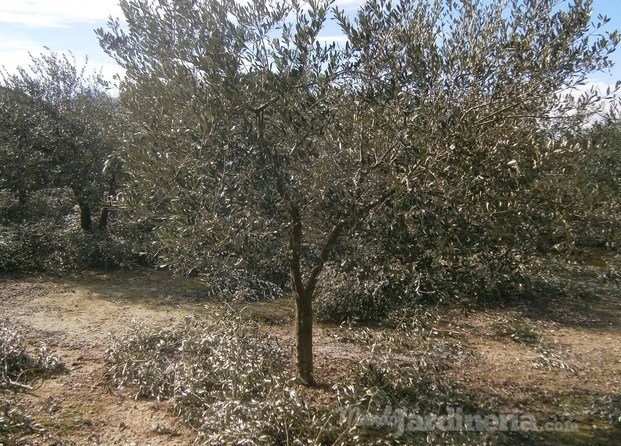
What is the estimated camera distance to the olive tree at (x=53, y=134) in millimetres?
11672

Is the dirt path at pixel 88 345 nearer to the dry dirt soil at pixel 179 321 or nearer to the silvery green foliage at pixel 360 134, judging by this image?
the dry dirt soil at pixel 179 321

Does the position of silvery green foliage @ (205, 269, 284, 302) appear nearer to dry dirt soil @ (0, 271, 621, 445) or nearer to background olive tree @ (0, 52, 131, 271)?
dry dirt soil @ (0, 271, 621, 445)

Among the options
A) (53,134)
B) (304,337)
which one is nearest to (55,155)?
(53,134)

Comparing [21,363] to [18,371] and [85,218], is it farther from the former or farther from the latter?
[85,218]

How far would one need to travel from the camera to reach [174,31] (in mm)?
4688

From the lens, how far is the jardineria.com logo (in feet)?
15.5

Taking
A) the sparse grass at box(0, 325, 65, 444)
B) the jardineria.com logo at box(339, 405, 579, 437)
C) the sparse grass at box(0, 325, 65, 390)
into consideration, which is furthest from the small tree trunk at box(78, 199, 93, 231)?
the jardineria.com logo at box(339, 405, 579, 437)

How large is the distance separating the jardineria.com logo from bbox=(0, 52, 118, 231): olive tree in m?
9.03

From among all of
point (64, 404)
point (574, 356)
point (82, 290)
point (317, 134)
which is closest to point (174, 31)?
point (317, 134)

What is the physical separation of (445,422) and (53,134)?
10.7 m

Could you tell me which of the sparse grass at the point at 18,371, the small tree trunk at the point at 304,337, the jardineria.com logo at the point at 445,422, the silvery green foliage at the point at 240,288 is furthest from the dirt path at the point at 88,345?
the jardineria.com logo at the point at 445,422

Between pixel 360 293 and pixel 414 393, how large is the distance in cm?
307

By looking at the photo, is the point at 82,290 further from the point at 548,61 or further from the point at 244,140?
the point at 548,61

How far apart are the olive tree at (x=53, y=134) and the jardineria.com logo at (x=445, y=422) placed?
903 centimetres
